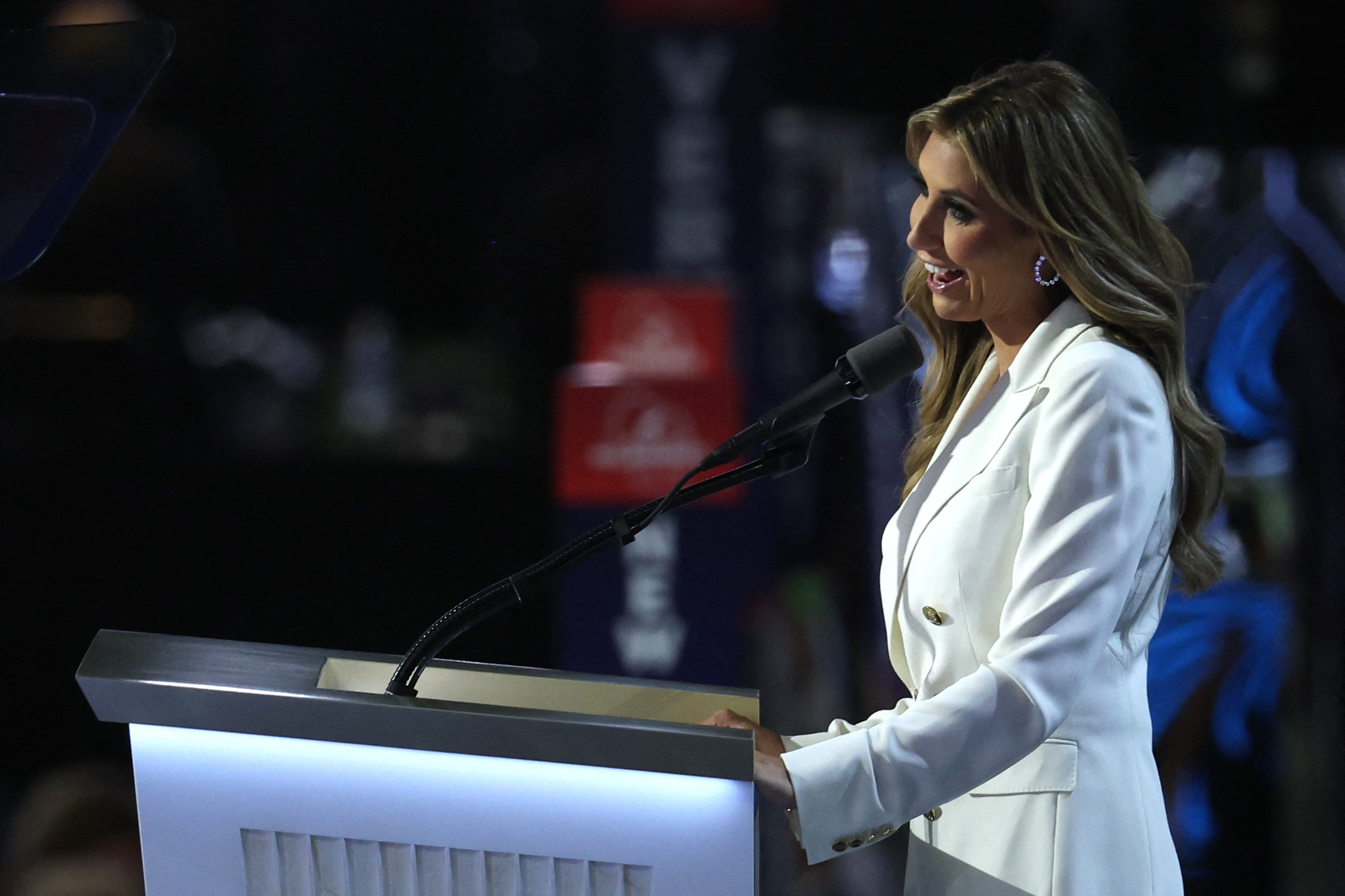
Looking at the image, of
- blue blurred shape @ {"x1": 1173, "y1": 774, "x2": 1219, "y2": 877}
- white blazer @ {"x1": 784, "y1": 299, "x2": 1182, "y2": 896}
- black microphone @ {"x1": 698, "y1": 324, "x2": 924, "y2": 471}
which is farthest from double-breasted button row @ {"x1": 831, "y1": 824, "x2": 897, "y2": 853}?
blue blurred shape @ {"x1": 1173, "y1": 774, "x2": 1219, "y2": 877}

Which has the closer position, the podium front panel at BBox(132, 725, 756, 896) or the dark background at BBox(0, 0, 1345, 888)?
the podium front panel at BBox(132, 725, 756, 896)

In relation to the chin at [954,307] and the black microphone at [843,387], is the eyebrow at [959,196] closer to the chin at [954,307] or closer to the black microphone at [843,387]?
the chin at [954,307]

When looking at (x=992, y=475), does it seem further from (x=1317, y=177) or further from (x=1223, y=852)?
(x=1223, y=852)

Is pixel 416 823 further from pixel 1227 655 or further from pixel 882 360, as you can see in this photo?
pixel 1227 655

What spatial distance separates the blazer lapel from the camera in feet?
4.53

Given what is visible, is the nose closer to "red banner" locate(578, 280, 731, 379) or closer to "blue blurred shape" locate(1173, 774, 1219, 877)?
"red banner" locate(578, 280, 731, 379)

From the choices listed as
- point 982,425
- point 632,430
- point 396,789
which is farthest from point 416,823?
point 632,430

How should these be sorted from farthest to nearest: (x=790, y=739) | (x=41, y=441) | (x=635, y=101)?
(x=41, y=441), (x=635, y=101), (x=790, y=739)

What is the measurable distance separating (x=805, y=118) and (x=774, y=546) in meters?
0.91

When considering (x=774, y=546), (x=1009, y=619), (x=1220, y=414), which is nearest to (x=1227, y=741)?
(x=1220, y=414)

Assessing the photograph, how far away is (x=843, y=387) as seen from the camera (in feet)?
3.77

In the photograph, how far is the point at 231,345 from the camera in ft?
8.45

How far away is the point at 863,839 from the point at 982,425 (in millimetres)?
529

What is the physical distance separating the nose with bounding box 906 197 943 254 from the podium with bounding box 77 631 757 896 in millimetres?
727
